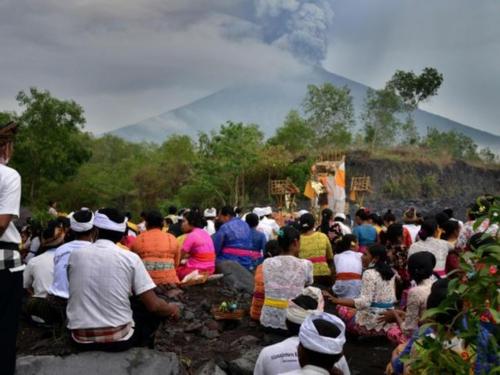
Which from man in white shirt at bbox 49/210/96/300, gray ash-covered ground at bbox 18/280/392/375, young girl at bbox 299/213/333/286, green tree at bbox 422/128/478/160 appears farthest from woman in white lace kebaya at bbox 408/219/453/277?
green tree at bbox 422/128/478/160

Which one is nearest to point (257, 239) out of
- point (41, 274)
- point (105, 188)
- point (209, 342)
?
point (209, 342)

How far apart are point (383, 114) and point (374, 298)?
3580cm

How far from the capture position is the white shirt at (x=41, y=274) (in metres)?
6.30

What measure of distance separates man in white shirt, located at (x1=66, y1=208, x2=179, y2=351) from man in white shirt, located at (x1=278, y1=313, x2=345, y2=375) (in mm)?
1560

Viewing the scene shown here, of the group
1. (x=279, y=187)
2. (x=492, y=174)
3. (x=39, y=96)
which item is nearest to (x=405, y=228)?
(x=279, y=187)

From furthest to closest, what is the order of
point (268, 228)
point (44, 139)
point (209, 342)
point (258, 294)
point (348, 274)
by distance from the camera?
point (44, 139) < point (268, 228) < point (348, 274) < point (258, 294) < point (209, 342)

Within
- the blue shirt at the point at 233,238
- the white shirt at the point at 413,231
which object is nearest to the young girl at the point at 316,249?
the blue shirt at the point at 233,238

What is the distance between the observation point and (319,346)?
115 inches

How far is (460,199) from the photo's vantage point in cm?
3409

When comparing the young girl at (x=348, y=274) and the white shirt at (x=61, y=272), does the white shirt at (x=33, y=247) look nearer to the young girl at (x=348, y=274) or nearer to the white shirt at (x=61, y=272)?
the white shirt at (x=61, y=272)

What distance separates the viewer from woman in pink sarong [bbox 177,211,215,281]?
8.30m

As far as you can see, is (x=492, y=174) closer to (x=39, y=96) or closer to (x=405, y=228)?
(x=39, y=96)

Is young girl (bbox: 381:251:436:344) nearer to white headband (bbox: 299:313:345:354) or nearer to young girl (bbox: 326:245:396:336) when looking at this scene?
young girl (bbox: 326:245:396:336)

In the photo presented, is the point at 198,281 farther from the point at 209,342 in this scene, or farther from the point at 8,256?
the point at 8,256
